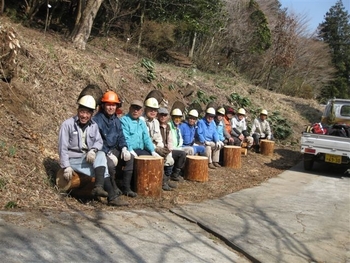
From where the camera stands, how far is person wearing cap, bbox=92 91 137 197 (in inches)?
245

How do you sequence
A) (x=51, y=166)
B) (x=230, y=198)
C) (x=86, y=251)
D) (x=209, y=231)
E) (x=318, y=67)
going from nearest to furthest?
(x=86, y=251) → (x=209, y=231) → (x=51, y=166) → (x=230, y=198) → (x=318, y=67)

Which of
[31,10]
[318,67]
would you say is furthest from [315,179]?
[318,67]

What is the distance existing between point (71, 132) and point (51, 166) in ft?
3.13

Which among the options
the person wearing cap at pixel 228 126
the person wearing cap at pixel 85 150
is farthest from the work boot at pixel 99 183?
the person wearing cap at pixel 228 126

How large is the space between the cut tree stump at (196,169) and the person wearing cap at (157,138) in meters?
0.80

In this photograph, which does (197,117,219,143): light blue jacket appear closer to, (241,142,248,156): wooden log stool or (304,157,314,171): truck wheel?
(241,142,248,156): wooden log stool

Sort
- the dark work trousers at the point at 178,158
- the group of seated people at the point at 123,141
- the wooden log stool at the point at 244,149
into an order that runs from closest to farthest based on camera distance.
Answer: the group of seated people at the point at 123,141
the dark work trousers at the point at 178,158
the wooden log stool at the point at 244,149

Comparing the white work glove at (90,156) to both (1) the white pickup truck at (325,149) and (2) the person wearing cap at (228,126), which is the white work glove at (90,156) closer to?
(2) the person wearing cap at (228,126)

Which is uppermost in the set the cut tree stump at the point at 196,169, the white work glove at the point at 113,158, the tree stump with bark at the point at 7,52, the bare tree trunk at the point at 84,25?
the bare tree trunk at the point at 84,25

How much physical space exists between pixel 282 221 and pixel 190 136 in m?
3.42

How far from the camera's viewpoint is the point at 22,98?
298 inches

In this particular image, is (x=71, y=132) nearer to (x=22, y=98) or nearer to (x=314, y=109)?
(x=22, y=98)

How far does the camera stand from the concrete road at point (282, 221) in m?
5.06

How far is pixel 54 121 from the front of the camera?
795cm
